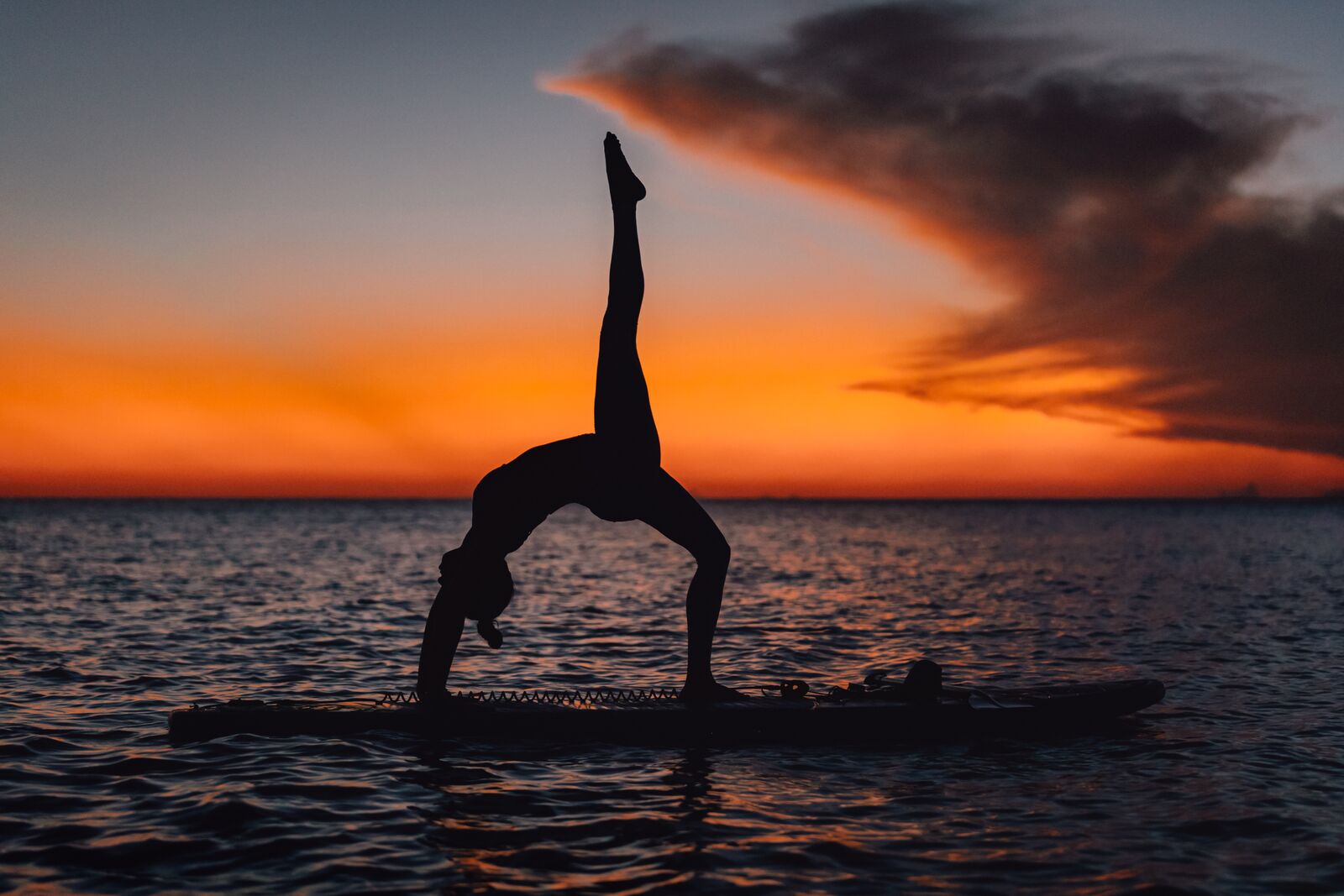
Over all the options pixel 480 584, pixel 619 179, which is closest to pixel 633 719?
pixel 480 584

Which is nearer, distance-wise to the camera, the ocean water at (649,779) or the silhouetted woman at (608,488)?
the ocean water at (649,779)

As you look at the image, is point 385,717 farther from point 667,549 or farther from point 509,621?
point 667,549

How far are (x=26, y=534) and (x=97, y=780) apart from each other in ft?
299

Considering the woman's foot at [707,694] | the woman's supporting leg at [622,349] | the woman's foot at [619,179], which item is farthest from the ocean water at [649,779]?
the woman's foot at [619,179]

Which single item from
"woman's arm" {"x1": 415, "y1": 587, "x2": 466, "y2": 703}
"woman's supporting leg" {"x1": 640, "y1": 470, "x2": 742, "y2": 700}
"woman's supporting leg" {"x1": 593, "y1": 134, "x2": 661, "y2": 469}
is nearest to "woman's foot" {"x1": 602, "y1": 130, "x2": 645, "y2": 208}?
"woman's supporting leg" {"x1": 593, "y1": 134, "x2": 661, "y2": 469}

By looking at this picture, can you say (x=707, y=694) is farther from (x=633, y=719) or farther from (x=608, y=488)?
(x=608, y=488)

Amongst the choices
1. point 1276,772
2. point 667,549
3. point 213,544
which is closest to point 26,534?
point 213,544

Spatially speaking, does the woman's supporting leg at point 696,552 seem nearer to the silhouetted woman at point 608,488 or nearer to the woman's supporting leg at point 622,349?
the silhouetted woman at point 608,488

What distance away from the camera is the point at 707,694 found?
1154cm

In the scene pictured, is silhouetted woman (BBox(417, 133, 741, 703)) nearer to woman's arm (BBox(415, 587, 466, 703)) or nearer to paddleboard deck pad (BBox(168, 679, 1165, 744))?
woman's arm (BBox(415, 587, 466, 703))

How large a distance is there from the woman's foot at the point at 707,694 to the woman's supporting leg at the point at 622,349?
2.67m

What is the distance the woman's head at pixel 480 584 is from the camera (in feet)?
36.0

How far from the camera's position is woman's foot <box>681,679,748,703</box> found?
11484 mm

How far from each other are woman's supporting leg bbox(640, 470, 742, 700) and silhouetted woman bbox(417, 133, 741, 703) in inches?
0.5
